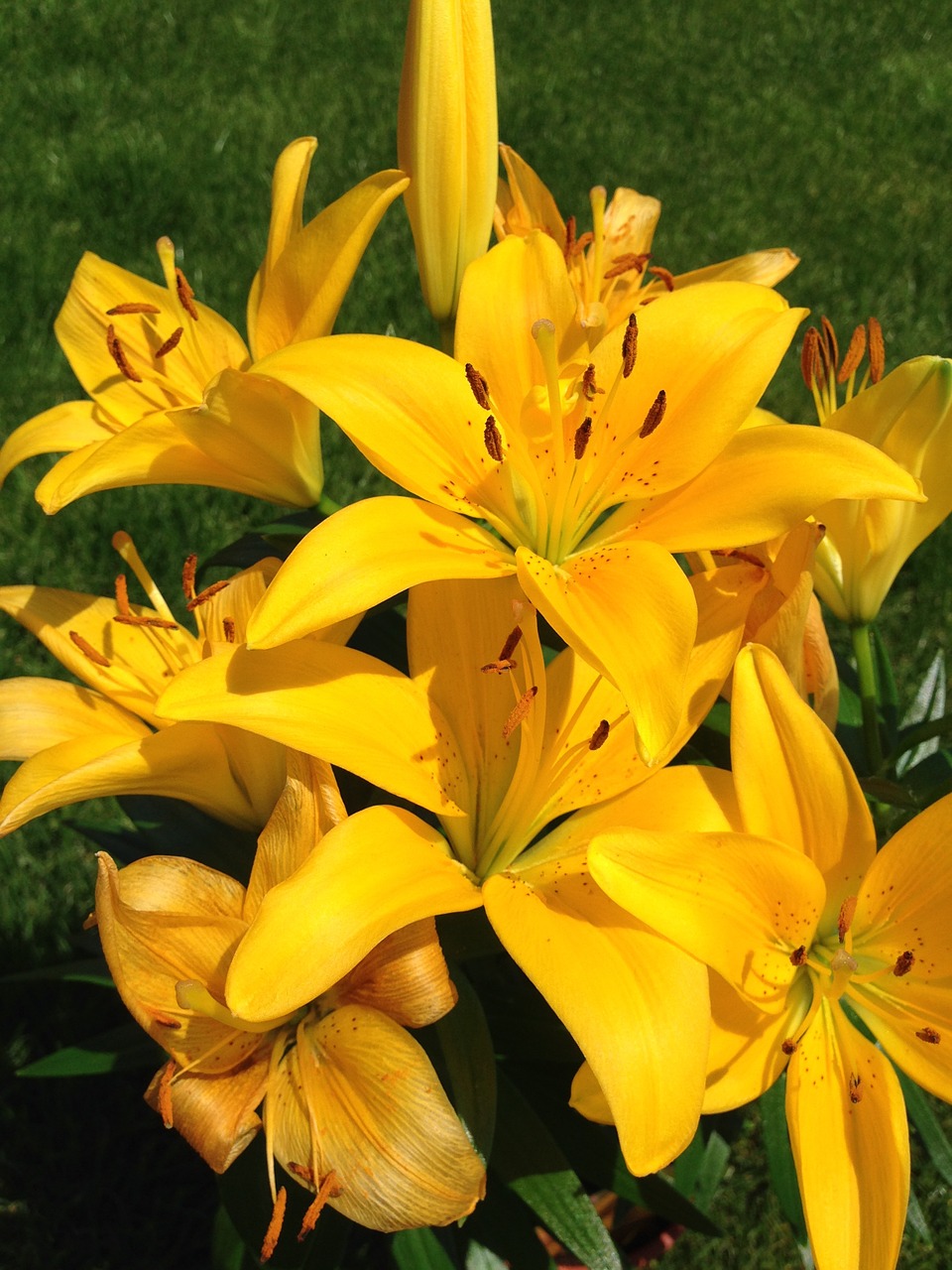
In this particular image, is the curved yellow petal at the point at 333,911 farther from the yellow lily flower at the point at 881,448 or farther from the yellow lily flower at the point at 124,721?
the yellow lily flower at the point at 881,448

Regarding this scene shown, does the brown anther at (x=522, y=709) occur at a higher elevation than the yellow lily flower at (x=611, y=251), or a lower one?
lower

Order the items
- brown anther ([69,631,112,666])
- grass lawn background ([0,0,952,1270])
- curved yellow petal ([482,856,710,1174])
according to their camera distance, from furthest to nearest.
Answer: grass lawn background ([0,0,952,1270]) < brown anther ([69,631,112,666]) < curved yellow petal ([482,856,710,1174])

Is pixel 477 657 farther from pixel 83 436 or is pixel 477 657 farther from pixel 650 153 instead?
pixel 650 153

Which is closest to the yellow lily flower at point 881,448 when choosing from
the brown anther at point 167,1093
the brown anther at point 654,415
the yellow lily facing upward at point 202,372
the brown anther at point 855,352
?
the brown anther at point 855,352

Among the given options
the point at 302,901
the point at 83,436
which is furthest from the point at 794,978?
the point at 83,436

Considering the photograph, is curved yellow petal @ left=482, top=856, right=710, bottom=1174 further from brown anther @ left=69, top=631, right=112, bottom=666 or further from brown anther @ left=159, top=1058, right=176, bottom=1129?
brown anther @ left=69, top=631, right=112, bottom=666

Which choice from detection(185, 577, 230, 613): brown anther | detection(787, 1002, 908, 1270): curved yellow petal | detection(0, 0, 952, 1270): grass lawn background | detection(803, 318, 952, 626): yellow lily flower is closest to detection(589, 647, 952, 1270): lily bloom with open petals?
detection(787, 1002, 908, 1270): curved yellow petal
